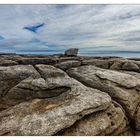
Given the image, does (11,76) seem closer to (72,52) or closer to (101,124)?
(101,124)

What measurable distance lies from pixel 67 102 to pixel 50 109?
0.83 meters

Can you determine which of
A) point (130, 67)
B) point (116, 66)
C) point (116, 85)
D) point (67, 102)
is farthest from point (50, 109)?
point (130, 67)

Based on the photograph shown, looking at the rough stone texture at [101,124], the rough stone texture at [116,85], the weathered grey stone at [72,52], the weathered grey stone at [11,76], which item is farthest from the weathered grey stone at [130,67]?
the weathered grey stone at [72,52]

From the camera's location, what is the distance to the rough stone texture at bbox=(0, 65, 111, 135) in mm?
7125

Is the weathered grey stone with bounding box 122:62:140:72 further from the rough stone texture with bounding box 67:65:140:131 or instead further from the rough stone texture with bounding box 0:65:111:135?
the rough stone texture with bounding box 0:65:111:135

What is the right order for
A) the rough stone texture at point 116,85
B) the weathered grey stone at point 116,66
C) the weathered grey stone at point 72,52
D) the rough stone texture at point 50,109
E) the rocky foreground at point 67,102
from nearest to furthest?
the rough stone texture at point 50,109, the rocky foreground at point 67,102, the rough stone texture at point 116,85, the weathered grey stone at point 116,66, the weathered grey stone at point 72,52

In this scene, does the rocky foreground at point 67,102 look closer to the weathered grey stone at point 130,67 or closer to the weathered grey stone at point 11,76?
the weathered grey stone at point 11,76

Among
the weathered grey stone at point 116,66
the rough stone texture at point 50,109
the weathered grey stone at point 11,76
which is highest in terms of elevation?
the weathered grey stone at point 11,76

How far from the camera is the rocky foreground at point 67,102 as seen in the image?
291 inches

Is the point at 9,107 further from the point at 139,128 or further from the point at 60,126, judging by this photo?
the point at 139,128

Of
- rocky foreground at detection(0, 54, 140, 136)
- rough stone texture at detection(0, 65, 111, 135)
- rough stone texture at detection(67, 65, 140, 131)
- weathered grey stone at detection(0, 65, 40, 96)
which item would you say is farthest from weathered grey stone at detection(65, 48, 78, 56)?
rough stone texture at detection(0, 65, 111, 135)

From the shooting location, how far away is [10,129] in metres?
7.11

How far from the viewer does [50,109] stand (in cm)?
808
